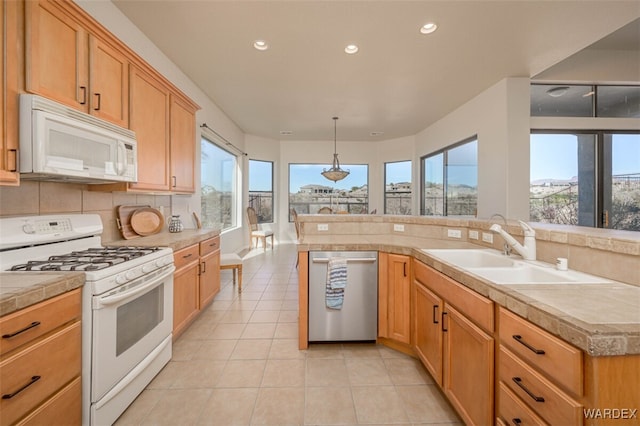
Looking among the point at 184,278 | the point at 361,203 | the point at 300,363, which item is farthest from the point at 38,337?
the point at 361,203

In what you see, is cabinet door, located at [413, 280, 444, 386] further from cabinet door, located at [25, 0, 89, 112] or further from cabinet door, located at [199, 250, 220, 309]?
cabinet door, located at [25, 0, 89, 112]

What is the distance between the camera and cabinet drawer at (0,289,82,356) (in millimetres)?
960

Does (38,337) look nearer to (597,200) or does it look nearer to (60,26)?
(60,26)

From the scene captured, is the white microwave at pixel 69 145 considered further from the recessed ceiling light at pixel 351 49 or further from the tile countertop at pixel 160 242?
the recessed ceiling light at pixel 351 49

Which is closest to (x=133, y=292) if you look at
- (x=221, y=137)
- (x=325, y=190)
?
(x=221, y=137)

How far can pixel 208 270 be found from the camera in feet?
9.35

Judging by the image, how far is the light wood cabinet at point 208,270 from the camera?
8.78 feet

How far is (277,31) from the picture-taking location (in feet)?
8.32

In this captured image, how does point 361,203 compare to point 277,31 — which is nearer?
point 277,31

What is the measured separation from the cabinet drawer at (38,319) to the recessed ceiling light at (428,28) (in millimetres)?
3258

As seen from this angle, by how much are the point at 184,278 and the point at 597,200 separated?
5485mm

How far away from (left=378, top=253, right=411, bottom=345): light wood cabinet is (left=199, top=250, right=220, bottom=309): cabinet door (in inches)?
69.2

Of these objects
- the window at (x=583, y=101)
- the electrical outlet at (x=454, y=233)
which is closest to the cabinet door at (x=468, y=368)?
the electrical outlet at (x=454, y=233)

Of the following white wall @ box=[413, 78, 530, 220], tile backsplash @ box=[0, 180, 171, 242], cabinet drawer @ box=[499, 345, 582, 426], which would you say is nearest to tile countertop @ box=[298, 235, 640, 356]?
cabinet drawer @ box=[499, 345, 582, 426]
